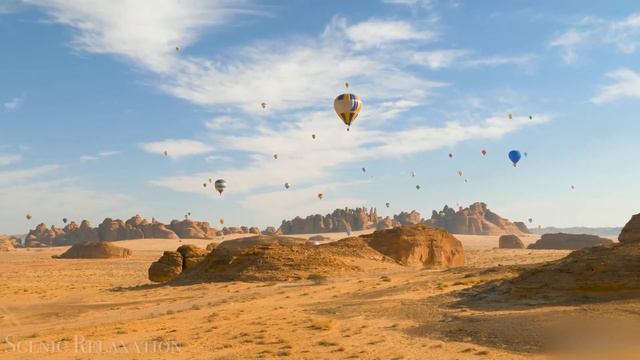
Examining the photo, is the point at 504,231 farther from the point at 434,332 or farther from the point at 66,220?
the point at 434,332

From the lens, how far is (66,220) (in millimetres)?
159125

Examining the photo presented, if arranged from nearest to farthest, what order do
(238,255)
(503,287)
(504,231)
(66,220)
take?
(503,287) → (238,255) → (66,220) → (504,231)

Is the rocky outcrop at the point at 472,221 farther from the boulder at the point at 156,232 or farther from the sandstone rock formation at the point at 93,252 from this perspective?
the sandstone rock formation at the point at 93,252

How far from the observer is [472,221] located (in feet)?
567

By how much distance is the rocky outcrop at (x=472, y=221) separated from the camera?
171 meters

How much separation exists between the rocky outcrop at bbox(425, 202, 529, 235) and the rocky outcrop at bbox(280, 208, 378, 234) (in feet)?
78.2

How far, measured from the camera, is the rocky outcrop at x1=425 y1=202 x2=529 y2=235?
171 m

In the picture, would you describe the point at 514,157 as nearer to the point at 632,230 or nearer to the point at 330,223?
the point at 632,230

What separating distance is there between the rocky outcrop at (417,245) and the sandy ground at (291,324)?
11861mm

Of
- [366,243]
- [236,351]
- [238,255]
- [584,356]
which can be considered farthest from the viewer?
[366,243]

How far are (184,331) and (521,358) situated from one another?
9776 millimetres

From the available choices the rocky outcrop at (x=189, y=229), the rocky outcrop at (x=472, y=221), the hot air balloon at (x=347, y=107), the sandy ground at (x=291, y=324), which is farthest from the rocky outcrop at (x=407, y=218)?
the sandy ground at (x=291, y=324)

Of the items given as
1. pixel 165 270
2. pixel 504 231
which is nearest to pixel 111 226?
pixel 165 270

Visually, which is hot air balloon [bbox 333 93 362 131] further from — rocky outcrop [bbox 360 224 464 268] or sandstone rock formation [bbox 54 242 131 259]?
sandstone rock formation [bbox 54 242 131 259]
